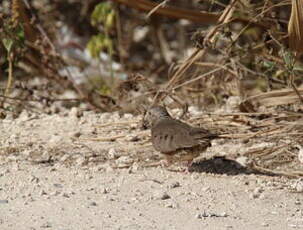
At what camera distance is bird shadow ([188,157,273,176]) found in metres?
6.52

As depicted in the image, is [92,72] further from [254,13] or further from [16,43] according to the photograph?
[254,13]

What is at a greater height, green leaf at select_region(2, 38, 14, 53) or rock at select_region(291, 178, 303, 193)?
green leaf at select_region(2, 38, 14, 53)

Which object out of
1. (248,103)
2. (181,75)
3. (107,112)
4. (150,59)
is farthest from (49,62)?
(150,59)

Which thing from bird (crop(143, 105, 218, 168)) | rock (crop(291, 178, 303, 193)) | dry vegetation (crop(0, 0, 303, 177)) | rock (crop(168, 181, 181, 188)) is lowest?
rock (crop(291, 178, 303, 193))

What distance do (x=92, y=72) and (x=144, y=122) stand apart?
419 cm

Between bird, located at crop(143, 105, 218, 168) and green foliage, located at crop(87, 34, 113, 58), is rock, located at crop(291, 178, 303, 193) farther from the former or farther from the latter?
green foliage, located at crop(87, 34, 113, 58)

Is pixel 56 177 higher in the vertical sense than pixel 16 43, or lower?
lower

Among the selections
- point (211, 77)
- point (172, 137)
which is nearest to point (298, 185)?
point (172, 137)

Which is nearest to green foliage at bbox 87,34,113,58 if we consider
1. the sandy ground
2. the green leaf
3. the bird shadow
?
the green leaf

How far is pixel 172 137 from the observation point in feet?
21.3

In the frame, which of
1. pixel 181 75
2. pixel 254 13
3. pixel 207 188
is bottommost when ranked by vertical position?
pixel 207 188

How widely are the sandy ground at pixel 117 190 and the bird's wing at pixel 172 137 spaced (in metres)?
0.19

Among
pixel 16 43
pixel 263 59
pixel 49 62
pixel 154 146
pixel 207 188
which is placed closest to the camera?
pixel 207 188

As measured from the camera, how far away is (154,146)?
21.7ft
